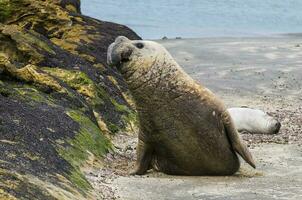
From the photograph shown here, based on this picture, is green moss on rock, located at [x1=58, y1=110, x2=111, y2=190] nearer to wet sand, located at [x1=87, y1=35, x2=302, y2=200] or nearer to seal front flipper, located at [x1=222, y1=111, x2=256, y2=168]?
wet sand, located at [x1=87, y1=35, x2=302, y2=200]

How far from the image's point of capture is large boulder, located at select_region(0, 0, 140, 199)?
21.3 ft

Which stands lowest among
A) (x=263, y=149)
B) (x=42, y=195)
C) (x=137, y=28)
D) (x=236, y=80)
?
(x=137, y=28)

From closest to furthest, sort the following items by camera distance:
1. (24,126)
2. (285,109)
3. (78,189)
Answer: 1. (78,189)
2. (24,126)
3. (285,109)

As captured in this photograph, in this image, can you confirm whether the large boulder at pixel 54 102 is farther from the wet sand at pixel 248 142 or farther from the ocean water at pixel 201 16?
the ocean water at pixel 201 16

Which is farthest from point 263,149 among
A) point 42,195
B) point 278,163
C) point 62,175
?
point 42,195

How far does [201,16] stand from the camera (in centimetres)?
5838

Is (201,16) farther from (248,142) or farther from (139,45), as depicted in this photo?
(139,45)

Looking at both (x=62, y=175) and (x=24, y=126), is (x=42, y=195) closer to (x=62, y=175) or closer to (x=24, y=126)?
(x=62, y=175)

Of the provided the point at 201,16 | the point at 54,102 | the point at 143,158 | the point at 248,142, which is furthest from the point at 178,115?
the point at 201,16

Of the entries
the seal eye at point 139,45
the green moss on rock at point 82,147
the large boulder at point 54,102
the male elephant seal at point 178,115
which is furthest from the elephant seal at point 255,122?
the seal eye at point 139,45

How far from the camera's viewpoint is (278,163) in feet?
30.5

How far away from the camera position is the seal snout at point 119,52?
8.66 meters

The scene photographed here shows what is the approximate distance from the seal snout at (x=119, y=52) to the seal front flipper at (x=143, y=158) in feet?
3.20

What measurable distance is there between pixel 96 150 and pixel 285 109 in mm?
6836
